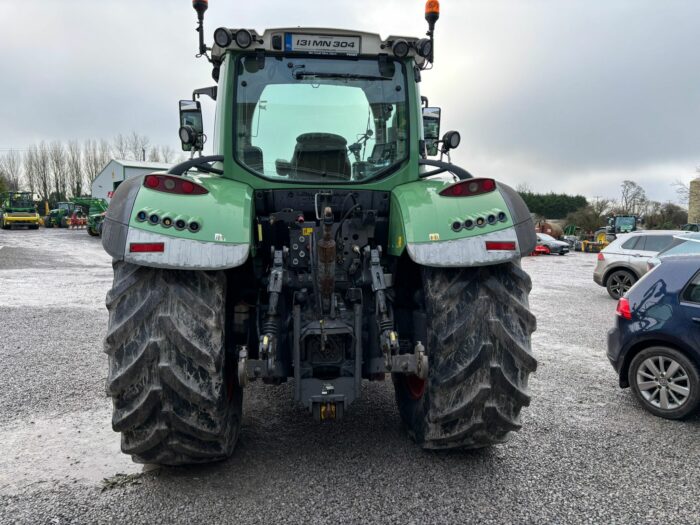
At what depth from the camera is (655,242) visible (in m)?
11.9

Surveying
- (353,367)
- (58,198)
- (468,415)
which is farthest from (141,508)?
(58,198)

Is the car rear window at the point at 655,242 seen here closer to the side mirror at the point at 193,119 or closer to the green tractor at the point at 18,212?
the side mirror at the point at 193,119

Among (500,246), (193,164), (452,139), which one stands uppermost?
(452,139)

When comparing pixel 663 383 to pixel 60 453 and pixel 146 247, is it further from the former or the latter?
pixel 60 453

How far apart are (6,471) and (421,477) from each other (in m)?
2.64

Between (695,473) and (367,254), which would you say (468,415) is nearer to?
(367,254)

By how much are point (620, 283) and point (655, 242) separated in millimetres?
1213

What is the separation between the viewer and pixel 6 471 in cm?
326

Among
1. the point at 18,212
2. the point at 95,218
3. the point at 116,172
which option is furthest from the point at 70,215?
the point at 95,218

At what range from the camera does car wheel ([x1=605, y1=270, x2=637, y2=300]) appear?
12086mm

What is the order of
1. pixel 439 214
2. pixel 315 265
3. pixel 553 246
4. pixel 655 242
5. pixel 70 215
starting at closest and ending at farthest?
pixel 439 214, pixel 315 265, pixel 655 242, pixel 553 246, pixel 70 215

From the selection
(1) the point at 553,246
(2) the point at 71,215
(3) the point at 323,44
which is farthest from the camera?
(2) the point at 71,215

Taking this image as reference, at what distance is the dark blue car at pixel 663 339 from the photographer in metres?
4.32

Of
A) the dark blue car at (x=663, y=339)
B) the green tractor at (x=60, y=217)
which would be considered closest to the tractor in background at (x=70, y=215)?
the green tractor at (x=60, y=217)
